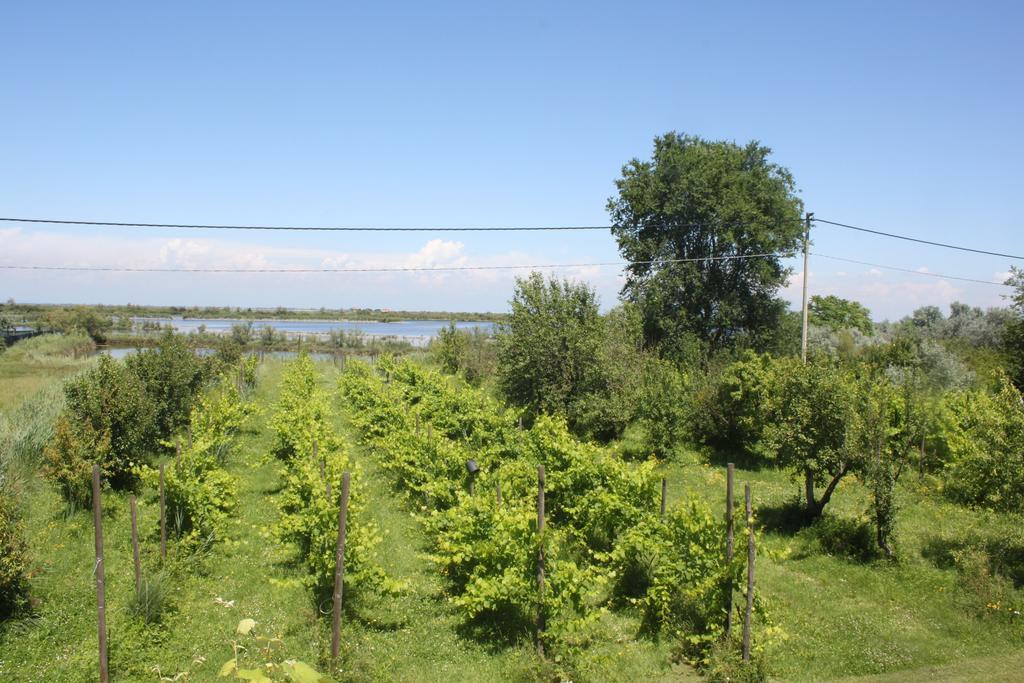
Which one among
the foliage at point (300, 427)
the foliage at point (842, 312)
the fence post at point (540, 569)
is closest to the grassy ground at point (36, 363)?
the foliage at point (300, 427)

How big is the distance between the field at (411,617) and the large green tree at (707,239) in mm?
17743

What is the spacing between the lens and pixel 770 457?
19.4m

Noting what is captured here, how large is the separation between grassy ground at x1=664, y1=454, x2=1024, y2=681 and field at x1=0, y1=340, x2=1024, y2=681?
3cm

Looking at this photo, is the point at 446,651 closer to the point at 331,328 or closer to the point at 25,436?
the point at 25,436

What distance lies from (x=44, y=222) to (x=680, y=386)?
53.5 feet

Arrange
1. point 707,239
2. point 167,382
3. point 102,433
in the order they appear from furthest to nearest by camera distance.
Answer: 1. point 707,239
2. point 167,382
3. point 102,433

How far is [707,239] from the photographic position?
3055cm

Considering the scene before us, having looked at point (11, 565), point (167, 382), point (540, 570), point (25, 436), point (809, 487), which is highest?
point (167, 382)

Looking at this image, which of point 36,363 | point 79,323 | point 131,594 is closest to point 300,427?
point 131,594

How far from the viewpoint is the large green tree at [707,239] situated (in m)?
29.4

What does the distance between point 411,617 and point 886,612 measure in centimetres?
740

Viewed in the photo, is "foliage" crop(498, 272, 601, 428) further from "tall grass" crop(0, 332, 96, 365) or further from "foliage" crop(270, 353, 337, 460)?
"tall grass" crop(0, 332, 96, 365)

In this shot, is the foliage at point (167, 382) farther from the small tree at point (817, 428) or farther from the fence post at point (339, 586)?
the small tree at point (817, 428)

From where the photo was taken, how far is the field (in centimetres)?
816
